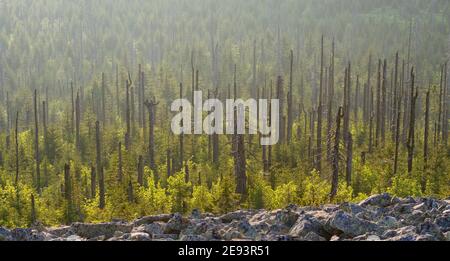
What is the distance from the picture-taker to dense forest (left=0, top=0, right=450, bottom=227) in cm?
3509

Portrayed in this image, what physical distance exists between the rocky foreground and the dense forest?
10.8 m

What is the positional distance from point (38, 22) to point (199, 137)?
2745 inches

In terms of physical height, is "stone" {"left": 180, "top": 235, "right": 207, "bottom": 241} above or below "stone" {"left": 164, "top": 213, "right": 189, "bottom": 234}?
above

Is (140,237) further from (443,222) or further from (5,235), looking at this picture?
→ (443,222)

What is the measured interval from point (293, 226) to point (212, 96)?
5321cm

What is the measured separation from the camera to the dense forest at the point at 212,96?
115 ft

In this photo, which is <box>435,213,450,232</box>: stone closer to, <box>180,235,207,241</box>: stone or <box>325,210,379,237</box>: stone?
<box>325,210,379,237</box>: stone

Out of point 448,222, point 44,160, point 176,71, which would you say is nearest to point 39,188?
point 44,160

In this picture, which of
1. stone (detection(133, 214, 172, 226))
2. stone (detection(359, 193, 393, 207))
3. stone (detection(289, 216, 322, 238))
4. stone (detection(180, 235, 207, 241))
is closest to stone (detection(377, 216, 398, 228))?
stone (detection(289, 216, 322, 238))

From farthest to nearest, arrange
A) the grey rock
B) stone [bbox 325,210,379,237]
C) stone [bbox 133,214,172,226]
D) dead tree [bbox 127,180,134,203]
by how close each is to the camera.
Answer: dead tree [bbox 127,180,134,203], the grey rock, stone [bbox 133,214,172,226], stone [bbox 325,210,379,237]

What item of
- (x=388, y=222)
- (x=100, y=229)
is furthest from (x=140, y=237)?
(x=388, y=222)

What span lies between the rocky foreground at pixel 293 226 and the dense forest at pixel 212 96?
10835 millimetres

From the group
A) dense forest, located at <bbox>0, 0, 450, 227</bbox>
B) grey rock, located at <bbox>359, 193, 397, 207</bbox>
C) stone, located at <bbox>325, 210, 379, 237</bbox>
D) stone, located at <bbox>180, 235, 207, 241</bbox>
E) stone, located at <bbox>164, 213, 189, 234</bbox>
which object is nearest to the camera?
stone, located at <bbox>180, 235, 207, 241</bbox>

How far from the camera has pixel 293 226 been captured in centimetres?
1777
